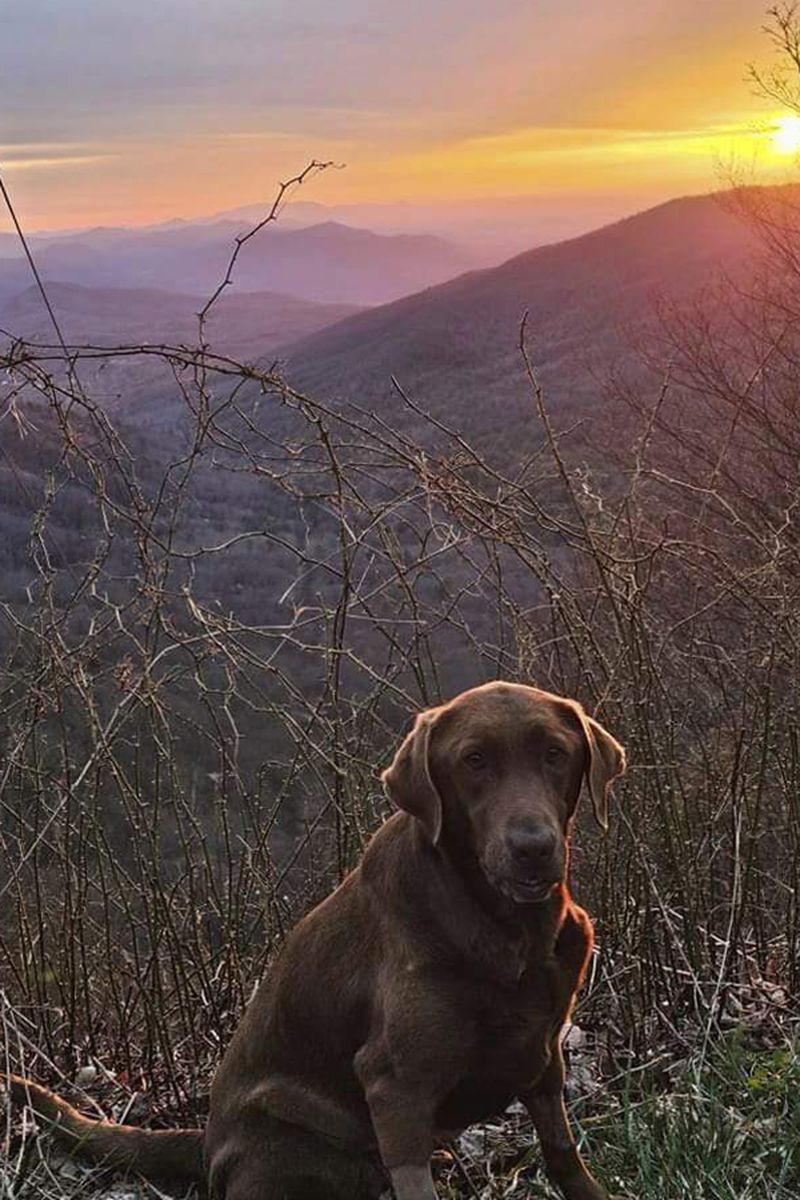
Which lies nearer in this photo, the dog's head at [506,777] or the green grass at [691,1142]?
the dog's head at [506,777]

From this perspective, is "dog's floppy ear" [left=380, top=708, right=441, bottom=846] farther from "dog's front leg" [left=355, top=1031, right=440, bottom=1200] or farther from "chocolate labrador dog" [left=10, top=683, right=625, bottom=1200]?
"dog's front leg" [left=355, top=1031, right=440, bottom=1200]

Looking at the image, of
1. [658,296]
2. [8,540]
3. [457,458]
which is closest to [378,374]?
[658,296]

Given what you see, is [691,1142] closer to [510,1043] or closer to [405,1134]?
[510,1043]

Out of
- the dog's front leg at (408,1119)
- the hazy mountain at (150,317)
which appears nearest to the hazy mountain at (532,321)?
the hazy mountain at (150,317)

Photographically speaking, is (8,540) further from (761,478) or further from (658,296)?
(658,296)

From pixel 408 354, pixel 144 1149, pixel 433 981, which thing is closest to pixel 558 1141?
pixel 433 981

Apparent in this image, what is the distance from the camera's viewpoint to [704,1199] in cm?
326

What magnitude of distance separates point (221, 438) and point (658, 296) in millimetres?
19770

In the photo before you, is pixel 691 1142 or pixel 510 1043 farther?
pixel 691 1142

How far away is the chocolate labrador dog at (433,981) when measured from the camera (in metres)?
2.84

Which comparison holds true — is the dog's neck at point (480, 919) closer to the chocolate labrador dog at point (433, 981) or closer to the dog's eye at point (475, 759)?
the chocolate labrador dog at point (433, 981)

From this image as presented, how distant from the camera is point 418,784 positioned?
2.89m

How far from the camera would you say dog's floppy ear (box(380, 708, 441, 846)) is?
2873 millimetres

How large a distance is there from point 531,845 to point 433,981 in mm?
457
